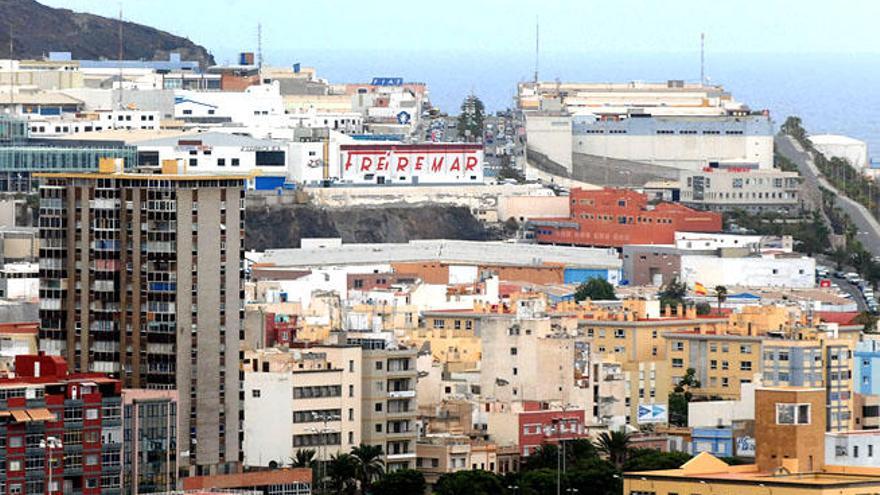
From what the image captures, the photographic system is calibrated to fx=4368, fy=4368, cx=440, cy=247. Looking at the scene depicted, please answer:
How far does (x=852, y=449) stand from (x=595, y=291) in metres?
42.1

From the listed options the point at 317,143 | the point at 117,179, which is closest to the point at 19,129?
the point at 317,143

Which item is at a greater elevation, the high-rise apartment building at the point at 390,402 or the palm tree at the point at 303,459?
the high-rise apartment building at the point at 390,402

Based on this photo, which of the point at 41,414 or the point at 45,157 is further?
the point at 45,157

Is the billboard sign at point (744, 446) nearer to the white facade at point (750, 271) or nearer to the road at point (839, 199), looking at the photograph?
the white facade at point (750, 271)

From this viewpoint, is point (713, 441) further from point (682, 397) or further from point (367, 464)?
point (682, 397)

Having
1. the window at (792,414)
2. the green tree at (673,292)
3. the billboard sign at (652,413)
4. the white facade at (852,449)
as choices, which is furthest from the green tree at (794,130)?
the window at (792,414)

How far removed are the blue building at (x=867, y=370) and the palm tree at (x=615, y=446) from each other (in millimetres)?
6219

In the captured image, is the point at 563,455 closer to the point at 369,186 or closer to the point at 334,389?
→ the point at 334,389

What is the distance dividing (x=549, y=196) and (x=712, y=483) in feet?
235

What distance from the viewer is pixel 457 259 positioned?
369ft

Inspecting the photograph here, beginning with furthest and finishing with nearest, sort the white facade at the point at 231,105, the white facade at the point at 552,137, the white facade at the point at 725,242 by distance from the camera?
the white facade at the point at 231,105
the white facade at the point at 552,137
the white facade at the point at 725,242

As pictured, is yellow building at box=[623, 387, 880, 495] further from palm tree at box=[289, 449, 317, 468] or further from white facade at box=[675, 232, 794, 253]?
white facade at box=[675, 232, 794, 253]

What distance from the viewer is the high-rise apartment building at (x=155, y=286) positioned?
68.9 meters

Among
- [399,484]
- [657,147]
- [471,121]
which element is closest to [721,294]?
[399,484]
